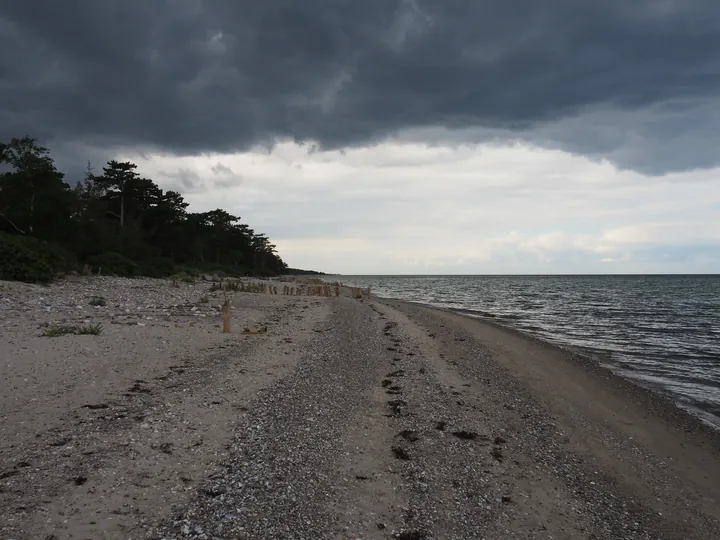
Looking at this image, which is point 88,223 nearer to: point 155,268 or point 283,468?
point 155,268

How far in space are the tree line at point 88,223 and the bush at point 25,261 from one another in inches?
1.8

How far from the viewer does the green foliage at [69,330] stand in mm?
13000

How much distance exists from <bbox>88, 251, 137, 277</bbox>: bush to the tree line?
0.08 m

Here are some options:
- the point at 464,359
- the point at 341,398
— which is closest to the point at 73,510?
the point at 341,398

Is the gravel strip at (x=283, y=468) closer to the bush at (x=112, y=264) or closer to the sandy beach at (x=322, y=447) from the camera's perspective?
the sandy beach at (x=322, y=447)

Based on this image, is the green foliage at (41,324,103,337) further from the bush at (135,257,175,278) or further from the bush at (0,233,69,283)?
the bush at (135,257,175,278)

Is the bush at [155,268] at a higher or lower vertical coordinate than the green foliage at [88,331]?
higher

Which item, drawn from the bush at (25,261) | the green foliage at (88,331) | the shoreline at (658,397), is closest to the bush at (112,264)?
the bush at (25,261)

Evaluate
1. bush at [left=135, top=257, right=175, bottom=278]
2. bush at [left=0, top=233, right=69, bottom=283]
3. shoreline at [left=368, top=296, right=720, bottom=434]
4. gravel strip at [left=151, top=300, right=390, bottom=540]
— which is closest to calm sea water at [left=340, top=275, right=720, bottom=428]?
shoreline at [left=368, top=296, right=720, bottom=434]

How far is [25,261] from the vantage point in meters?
26.4

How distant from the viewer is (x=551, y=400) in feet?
37.6

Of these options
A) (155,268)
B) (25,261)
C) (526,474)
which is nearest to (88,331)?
(526,474)

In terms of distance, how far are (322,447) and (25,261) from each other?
26885 millimetres

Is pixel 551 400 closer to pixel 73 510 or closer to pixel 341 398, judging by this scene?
pixel 341 398
